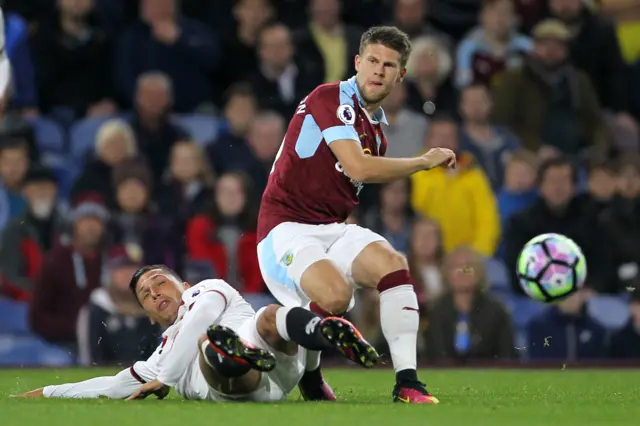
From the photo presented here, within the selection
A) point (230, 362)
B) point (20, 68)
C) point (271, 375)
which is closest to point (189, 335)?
point (230, 362)

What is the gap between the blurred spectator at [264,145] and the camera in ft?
44.0

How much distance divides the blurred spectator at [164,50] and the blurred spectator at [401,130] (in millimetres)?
2155

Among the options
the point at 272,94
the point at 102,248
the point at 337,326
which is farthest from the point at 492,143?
the point at 337,326

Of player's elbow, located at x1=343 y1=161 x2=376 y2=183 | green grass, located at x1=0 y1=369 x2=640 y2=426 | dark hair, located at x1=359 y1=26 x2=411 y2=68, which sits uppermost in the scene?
dark hair, located at x1=359 y1=26 x2=411 y2=68

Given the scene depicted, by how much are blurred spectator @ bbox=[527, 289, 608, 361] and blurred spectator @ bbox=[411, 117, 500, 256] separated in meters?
1.07

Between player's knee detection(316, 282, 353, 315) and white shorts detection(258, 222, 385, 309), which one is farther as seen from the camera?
white shorts detection(258, 222, 385, 309)

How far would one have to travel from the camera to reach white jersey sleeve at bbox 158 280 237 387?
698 centimetres

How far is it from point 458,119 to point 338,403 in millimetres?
7618

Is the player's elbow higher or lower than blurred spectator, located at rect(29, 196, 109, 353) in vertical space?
higher

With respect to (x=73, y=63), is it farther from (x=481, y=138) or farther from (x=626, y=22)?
(x=626, y=22)

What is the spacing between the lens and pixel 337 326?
644 cm

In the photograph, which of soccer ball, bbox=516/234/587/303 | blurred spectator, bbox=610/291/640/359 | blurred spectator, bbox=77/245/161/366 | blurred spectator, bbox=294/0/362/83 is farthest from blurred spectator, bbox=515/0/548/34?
soccer ball, bbox=516/234/587/303

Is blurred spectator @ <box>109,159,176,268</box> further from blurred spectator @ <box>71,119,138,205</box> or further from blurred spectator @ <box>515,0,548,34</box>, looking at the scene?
blurred spectator @ <box>515,0,548,34</box>

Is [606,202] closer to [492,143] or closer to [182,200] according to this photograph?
[492,143]
